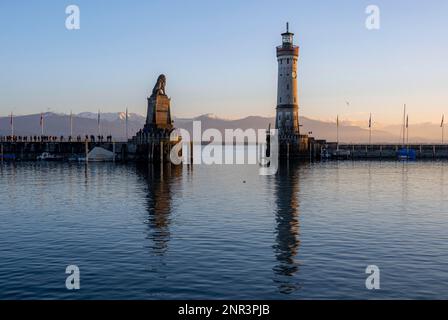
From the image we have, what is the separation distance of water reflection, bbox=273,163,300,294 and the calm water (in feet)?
0.24

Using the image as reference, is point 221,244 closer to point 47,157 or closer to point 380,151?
point 47,157

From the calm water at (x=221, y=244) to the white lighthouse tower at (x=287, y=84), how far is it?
74190mm

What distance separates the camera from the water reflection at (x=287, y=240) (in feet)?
83.7

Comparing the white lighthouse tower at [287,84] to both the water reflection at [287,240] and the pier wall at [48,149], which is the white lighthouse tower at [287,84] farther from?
the water reflection at [287,240]

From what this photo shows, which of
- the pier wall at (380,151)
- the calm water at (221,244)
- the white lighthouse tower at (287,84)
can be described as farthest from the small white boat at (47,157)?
the pier wall at (380,151)

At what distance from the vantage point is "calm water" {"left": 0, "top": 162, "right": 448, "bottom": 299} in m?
24.4

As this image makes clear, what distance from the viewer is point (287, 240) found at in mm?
35250

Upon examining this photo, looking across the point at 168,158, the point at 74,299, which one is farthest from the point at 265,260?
the point at 168,158

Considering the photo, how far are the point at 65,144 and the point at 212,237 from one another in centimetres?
11511

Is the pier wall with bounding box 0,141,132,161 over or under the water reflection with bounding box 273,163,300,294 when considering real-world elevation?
over

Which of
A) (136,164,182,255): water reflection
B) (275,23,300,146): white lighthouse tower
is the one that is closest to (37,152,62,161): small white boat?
(275,23,300,146): white lighthouse tower

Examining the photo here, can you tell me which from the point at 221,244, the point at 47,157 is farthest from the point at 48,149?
the point at 221,244

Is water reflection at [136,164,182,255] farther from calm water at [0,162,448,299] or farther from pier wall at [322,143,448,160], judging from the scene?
pier wall at [322,143,448,160]
